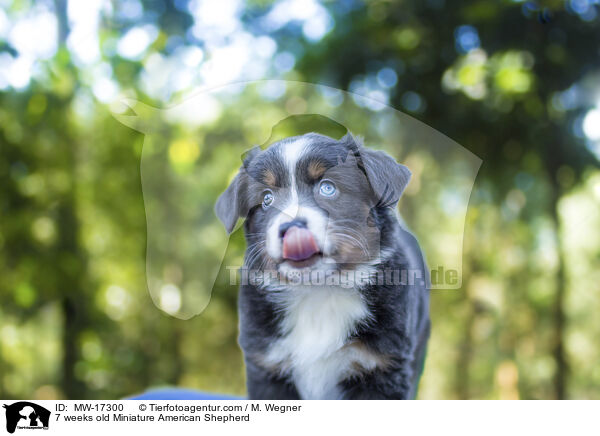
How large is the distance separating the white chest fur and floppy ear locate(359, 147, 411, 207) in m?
0.22

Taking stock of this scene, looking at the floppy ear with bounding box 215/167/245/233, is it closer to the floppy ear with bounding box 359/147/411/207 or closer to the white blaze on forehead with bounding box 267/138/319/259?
the white blaze on forehead with bounding box 267/138/319/259

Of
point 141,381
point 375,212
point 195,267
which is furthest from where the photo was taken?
point 141,381

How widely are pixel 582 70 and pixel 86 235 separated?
222 cm

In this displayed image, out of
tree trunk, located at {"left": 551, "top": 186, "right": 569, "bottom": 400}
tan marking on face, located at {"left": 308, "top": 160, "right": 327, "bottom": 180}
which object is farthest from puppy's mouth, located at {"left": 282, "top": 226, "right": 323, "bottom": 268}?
tree trunk, located at {"left": 551, "top": 186, "right": 569, "bottom": 400}

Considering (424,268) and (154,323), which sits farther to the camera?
(154,323)

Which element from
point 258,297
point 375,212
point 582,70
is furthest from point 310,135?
point 582,70

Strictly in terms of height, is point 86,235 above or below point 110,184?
below

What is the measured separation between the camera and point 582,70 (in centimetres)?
222

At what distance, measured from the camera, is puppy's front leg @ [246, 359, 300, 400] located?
1192 mm
